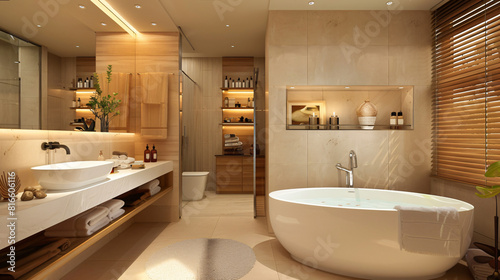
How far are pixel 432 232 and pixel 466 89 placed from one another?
156cm

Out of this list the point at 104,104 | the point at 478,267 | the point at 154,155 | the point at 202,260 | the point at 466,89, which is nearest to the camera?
the point at 478,267

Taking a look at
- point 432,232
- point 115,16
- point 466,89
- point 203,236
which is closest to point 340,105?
point 466,89

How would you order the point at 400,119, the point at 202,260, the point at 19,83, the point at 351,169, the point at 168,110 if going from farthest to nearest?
the point at 168,110 → the point at 400,119 → the point at 351,169 → the point at 202,260 → the point at 19,83

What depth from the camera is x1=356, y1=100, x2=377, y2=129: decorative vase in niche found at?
3.28m

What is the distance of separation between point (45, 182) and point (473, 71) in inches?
142

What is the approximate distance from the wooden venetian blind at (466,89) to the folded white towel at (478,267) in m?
0.63

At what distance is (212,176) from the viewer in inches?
215

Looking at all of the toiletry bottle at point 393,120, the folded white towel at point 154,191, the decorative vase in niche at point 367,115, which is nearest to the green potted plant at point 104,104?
the folded white towel at point 154,191

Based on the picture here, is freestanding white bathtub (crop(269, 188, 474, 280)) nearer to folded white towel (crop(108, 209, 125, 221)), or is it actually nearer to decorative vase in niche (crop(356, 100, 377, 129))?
decorative vase in niche (crop(356, 100, 377, 129))

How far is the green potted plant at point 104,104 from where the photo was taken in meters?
2.79

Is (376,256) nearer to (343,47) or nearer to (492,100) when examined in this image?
(492,100)

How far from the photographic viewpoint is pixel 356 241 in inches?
83.8

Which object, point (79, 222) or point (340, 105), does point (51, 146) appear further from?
point (340, 105)

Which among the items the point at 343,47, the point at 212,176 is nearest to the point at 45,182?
the point at 343,47
